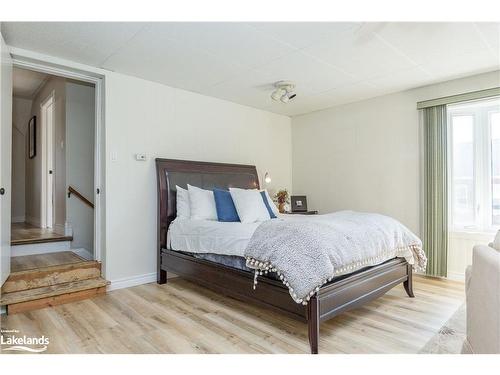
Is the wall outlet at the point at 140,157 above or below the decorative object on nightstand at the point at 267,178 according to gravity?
above

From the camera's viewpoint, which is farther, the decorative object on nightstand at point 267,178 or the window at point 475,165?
the decorative object on nightstand at point 267,178

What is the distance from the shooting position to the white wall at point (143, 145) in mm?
3320

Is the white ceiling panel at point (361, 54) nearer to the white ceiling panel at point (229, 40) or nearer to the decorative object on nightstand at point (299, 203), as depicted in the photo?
the white ceiling panel at point (229, 40)

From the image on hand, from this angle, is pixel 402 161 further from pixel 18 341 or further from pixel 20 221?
pixel 20 221

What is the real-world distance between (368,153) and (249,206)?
2048mm

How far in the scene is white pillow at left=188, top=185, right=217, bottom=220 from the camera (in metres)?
3.43

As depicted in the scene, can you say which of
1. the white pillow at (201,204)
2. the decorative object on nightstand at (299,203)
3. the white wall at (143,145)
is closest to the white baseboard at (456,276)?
the decorative object on nightstand at (299,203)

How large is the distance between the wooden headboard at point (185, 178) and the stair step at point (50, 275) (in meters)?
0.73

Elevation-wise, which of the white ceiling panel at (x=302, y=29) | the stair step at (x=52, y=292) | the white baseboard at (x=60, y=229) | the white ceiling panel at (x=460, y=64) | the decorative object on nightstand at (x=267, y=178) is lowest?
the stair step at (x=52, y=292)

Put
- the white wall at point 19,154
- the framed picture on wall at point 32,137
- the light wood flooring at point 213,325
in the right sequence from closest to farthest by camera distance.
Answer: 1. the light wood flooring at point 213,325
2. the framed picture on wall at point 32,137
3. the white wall at point 19,154

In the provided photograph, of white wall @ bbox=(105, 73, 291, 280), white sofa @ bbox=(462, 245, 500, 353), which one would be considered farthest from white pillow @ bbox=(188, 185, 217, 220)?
white sofa @ bbox=(462, 245, 500, 353)

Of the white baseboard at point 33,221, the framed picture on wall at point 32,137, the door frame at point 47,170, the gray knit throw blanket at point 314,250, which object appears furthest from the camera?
the framed picture on wall at point 32,137

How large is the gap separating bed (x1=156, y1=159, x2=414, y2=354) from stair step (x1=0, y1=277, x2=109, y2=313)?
0.66m
